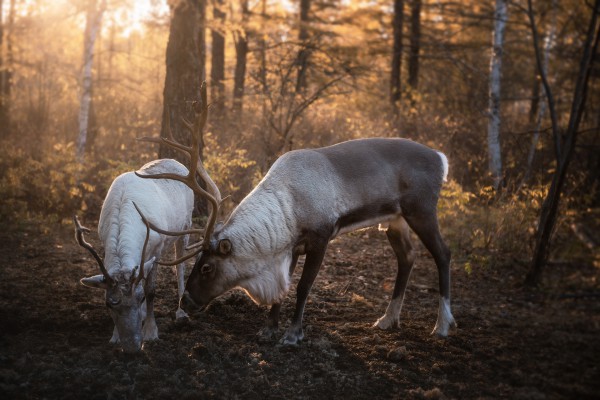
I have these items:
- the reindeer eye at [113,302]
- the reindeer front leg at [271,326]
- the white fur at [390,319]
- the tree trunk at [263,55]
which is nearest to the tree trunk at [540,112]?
the white fur at [390,319]

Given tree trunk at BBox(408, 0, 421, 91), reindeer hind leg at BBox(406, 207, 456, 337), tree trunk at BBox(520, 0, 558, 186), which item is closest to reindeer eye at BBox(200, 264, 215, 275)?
reindeer hind leg at BBox(406, 207, 456, 337)

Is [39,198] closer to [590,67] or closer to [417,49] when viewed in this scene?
[590,67]

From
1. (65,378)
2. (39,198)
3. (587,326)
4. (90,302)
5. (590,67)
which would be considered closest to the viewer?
(587,326)

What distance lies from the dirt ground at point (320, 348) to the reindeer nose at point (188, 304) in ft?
0.79

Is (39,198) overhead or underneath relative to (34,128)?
underneath

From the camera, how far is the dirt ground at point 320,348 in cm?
286

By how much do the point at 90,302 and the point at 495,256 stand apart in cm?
478

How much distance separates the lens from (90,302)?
4.86m

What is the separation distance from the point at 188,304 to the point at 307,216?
1191 millimetres

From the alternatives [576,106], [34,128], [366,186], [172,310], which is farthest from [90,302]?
[34,128]

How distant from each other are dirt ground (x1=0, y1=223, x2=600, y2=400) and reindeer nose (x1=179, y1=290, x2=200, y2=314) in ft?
0.79

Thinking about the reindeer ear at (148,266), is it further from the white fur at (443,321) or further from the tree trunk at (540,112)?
the tree trunk at (540,112)

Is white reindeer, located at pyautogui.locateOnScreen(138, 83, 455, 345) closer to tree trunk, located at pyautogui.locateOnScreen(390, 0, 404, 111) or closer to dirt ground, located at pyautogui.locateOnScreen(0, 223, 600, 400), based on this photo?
dirt ground, located at pyautogui.locateOnScreen(0, 223, 600, 400)

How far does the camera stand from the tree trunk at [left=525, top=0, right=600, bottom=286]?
14.4 ft
